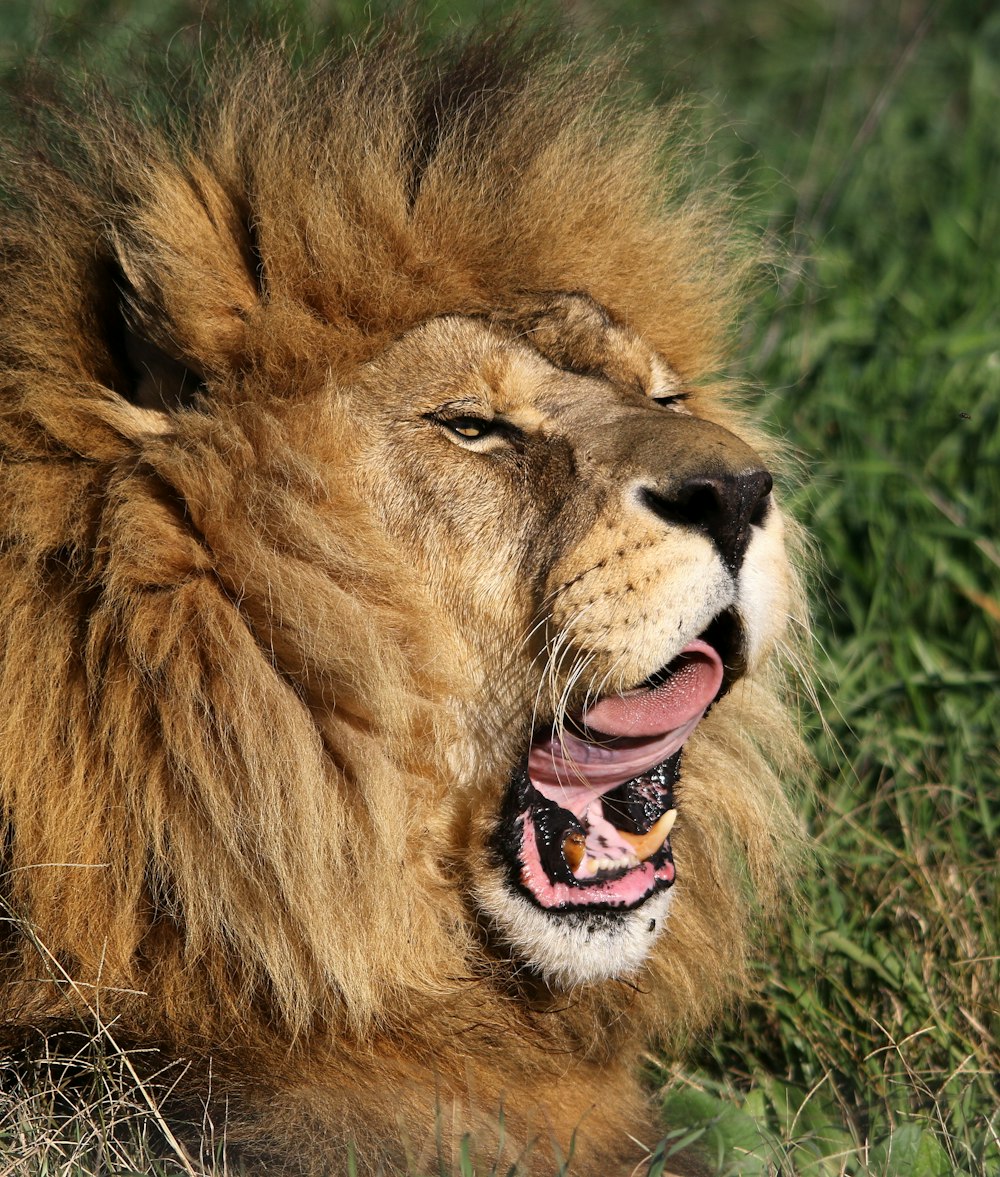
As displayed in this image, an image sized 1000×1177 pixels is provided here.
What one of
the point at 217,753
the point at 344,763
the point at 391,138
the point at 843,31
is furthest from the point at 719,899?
the point at 843,31

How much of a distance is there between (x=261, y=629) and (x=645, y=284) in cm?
104

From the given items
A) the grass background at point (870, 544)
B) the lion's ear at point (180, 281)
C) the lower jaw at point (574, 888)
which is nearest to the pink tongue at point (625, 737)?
the lower jaw at point (574, 888)

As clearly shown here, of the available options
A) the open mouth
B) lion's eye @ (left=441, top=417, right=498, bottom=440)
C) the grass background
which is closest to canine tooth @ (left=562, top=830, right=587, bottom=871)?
the open mouth

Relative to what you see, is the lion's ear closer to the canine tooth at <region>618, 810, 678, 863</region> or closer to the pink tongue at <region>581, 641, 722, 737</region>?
the pink tongue at <region>581, 641, 722, 737</region>

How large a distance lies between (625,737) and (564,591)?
0.31 m

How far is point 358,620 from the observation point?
2381 mm

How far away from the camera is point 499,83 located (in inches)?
111

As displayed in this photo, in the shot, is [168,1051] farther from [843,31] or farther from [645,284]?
[843,31]

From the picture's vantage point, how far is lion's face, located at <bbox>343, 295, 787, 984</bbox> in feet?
7.77

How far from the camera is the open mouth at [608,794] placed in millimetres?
2502

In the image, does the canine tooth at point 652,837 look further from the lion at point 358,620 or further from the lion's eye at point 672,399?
the lion's eye at point 672,399

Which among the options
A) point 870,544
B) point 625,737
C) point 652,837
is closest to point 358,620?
point 625,737

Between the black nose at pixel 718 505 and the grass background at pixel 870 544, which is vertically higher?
the black nose at pixel 718 505

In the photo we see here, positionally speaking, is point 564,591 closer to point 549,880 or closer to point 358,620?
point 358,620
